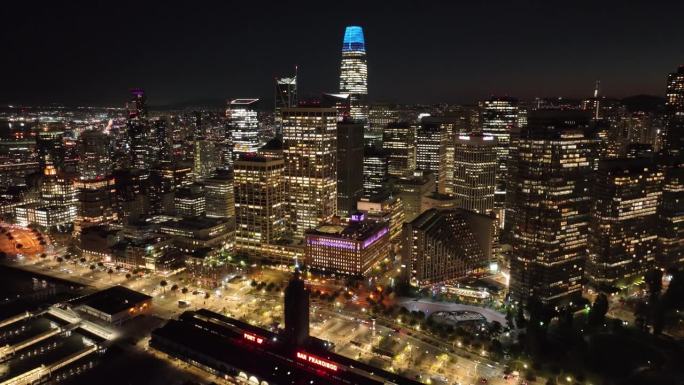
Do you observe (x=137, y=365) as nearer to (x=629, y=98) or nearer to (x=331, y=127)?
(x=331, y=127)

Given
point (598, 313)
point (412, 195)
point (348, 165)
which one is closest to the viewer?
point (598, 313)

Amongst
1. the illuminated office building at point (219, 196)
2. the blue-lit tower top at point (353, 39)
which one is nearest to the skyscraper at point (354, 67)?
the blue-lit tower top at point (353, 39)

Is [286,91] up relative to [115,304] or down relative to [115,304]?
up

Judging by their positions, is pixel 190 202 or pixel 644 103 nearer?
pixel 190 202

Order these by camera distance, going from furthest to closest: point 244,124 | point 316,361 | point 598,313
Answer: point 244,124 → point 598,313 → point 316,361

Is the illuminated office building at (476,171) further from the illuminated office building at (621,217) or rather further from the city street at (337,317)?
the city street at (337,317)

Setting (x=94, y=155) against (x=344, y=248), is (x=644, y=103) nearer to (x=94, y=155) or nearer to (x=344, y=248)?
(x=344, y=248)

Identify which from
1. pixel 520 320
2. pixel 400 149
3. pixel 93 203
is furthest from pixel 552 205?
pixel 93 203

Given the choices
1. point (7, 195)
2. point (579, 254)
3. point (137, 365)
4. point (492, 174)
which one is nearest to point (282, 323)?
point (137, 365)
